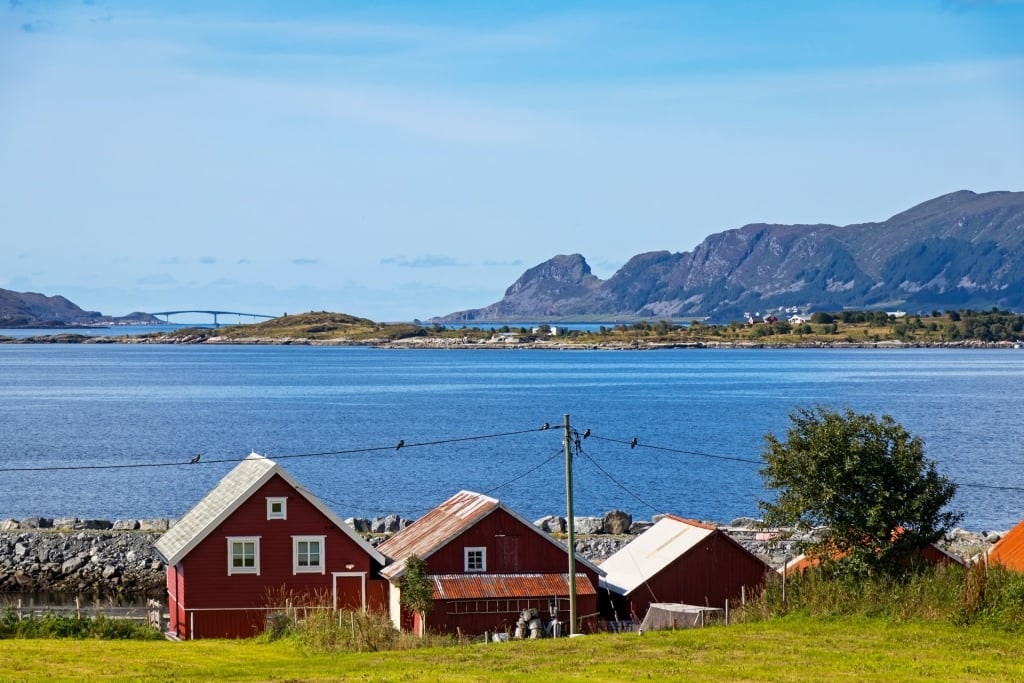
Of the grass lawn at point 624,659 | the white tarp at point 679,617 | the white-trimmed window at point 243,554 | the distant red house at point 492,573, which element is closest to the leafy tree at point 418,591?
the distant red house at point 492,573

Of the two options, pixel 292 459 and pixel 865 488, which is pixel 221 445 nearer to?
pixel 292 459

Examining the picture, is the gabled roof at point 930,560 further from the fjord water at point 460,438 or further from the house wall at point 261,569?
the house wall at point 261,569

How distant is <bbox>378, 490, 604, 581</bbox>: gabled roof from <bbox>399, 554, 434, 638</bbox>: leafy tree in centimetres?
78

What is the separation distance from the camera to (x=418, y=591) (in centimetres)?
3350

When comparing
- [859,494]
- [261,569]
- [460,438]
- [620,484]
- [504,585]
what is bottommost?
[620,484]

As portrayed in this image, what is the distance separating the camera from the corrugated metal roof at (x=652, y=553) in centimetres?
3594

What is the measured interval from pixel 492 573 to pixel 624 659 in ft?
37.9

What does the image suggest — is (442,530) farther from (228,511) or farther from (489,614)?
(228,511)

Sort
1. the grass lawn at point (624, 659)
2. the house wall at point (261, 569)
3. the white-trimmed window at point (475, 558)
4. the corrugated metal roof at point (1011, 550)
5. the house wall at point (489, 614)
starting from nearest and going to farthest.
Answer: the grass lawn at point (624, 659) → the house wall at point (489, 614) → the corrugated metal roof at point (1011, 550) → the house wall at point (261, 569) → the white-trimmed window at point (475, 558)

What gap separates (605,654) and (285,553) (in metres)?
13.4

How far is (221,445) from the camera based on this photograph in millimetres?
92500

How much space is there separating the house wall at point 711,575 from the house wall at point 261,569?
7.41 m

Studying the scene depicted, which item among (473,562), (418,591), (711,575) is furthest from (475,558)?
(711,575)

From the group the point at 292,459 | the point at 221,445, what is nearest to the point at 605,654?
the point at 292,459
